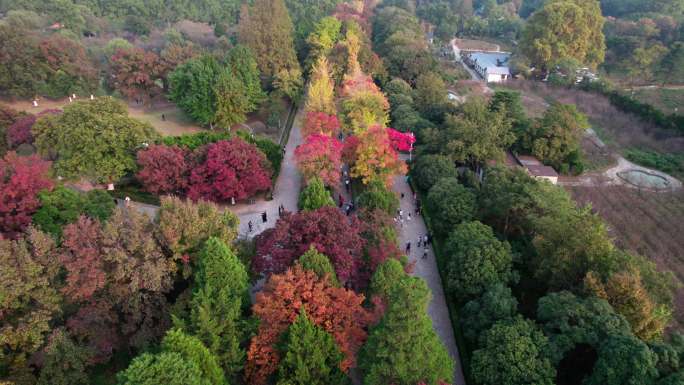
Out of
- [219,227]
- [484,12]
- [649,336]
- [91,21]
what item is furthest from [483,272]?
[484,12]

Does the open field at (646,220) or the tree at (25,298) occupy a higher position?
the tree at (25,298)

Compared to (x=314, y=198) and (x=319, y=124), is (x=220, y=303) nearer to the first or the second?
Answer: (x=314, y=198)

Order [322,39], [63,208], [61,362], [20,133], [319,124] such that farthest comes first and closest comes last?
[322,39] < [319,124] < [20,133] < [63,208] < [61,362]

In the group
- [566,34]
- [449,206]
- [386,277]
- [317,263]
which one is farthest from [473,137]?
[566,34]

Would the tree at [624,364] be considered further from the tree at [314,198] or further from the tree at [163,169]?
the tree at [163,169]

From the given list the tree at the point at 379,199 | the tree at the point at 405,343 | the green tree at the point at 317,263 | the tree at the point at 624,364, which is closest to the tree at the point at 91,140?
the tree at the point at 379,199

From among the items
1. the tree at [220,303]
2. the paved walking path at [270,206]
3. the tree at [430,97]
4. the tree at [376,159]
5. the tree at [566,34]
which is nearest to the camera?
the tree at [220,303]

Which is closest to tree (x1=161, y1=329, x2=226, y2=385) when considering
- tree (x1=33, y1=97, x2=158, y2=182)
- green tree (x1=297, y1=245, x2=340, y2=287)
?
green tree (x1=297, y1=245, x2=340, y2=287)
